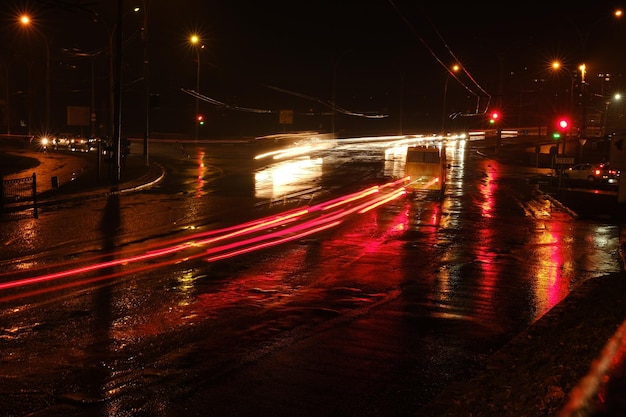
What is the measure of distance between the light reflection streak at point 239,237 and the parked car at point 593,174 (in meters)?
18.5

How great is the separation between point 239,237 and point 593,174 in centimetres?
3084

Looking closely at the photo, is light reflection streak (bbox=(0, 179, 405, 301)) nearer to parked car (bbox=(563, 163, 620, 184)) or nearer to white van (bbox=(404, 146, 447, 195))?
white van (bbox=(404, 146, 447, 195))

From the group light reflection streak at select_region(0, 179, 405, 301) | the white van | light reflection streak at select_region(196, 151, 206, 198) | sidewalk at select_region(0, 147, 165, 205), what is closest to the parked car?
the white van

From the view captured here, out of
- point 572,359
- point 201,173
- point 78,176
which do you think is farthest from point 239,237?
point 201,173

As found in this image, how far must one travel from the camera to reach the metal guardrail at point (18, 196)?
24016mm

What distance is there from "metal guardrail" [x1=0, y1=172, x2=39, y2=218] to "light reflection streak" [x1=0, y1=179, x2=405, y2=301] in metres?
7.28

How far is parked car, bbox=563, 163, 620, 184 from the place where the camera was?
4138cm

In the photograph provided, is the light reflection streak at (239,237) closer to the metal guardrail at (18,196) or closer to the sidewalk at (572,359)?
the metal guardrail at (18,196)

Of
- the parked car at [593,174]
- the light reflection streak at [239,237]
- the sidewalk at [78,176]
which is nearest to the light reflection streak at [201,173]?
the sidewalk at [78,176]

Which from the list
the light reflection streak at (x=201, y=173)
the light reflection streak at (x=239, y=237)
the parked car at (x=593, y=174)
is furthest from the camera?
the parked car at (x=593, y=174)

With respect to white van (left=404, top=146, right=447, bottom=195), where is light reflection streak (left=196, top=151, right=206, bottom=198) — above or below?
below

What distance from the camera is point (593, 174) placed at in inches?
1692

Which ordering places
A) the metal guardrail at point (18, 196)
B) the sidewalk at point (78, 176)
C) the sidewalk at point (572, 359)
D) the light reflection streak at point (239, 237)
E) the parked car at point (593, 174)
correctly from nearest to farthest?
the sidewalk at point (572, 359), the light reflection streak at point (239, 237), the metal guardrail at point (18, 196), the sidewalk at point (78, 176), the parked car at point (593, 174)

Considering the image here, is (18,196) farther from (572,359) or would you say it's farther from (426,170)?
(572,359)
